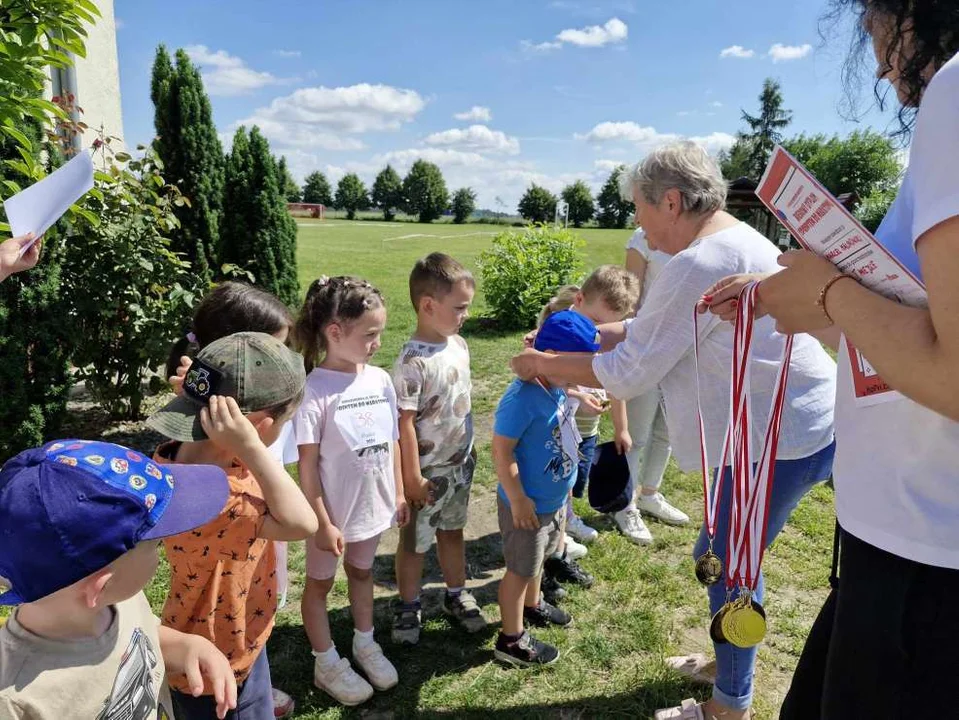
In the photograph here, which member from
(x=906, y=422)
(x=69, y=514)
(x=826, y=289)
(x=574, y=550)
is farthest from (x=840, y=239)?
(x=574, y=550)

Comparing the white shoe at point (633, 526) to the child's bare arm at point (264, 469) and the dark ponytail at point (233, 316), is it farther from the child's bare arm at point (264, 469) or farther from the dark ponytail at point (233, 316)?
the child's bare arm at point (264, 469)

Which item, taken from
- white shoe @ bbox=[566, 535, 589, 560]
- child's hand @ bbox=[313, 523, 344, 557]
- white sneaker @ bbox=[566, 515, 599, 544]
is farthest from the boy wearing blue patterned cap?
white sneaker @ bbox=[566, 515, 599, 544]

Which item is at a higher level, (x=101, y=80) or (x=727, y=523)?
(x=101, y=80)

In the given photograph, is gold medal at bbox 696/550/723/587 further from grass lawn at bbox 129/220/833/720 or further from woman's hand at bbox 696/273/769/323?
grass lawn at bbox 129/220/833/720

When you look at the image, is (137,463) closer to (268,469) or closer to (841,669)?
(268,469)

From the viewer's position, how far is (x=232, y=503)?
5.41 feet

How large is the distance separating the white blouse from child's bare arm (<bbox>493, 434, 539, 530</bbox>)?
552 mm

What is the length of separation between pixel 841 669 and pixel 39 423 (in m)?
4.69

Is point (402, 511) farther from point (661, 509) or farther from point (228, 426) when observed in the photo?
point (661, 509)

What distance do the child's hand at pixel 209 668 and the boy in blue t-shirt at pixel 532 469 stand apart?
1.28 m

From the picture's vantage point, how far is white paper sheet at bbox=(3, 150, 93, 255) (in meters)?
1.58

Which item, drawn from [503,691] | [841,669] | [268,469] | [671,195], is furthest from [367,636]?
[671,195]

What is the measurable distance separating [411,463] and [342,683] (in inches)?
35.4

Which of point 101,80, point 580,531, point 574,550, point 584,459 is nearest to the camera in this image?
point 574,550
